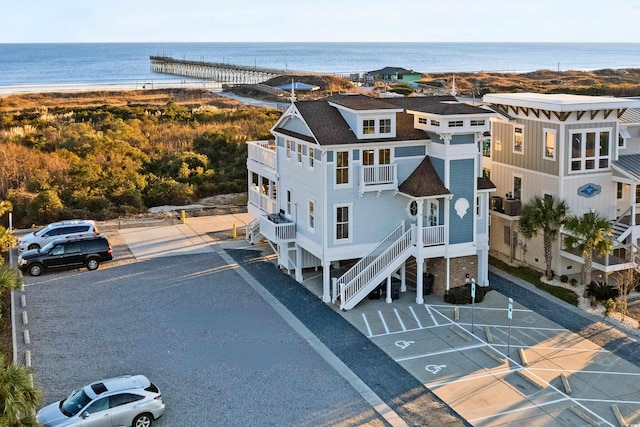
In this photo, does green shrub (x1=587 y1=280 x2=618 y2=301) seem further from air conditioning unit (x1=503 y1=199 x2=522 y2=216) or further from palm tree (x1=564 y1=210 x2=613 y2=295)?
air conditioning unit (x1=503 y1=199 x2=522 y2=216)

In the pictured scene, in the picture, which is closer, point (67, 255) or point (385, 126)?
point (385, 126)

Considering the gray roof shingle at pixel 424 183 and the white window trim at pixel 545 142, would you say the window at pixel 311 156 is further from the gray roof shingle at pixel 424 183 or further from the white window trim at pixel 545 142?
the white window trim at pixel 545 142

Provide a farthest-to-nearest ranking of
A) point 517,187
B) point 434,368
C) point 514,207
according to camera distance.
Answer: point 517,187 → point 514,207 → point 434,368

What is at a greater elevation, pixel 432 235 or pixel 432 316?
pixel 432 235

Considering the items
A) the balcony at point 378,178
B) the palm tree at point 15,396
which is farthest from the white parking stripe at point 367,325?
the palm tree at point 15,396

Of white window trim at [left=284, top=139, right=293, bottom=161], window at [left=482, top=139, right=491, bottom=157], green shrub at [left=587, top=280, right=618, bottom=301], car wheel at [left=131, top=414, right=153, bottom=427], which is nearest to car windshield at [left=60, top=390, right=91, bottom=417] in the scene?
car wheel at [left=131, top=414, right=153, bottom=427]

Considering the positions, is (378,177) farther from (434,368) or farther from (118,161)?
(118,161)

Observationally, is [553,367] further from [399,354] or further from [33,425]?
[33,425]

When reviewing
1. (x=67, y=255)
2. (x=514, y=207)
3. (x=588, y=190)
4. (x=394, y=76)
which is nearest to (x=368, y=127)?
(x=514, y=207)

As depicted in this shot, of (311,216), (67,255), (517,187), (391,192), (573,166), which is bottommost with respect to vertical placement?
Answer: (67,255)
